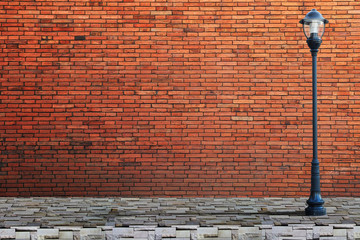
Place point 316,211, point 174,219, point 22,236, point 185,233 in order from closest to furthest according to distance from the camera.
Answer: point 22,236 → point 185,233 → point 174,219 → point 316,211

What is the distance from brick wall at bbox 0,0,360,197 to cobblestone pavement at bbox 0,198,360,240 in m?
0.60

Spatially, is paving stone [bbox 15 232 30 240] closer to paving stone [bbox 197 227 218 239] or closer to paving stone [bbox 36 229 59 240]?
paving stone [bbox 36 229 59 240]

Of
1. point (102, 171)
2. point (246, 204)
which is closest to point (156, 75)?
point (102, 171)

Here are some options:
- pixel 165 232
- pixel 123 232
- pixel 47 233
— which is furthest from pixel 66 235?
pixel 165 232

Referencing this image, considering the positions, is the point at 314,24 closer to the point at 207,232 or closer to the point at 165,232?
the point at 207,232

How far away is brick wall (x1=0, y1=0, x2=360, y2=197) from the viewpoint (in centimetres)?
1148

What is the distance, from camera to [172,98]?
1152 cm

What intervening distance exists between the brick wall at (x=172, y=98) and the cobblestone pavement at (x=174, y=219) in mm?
598

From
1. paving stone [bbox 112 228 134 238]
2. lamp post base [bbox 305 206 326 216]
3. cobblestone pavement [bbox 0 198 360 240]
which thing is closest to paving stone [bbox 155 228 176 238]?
cobblestone pavement [bbox 0 198 360 240]

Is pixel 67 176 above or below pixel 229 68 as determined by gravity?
below

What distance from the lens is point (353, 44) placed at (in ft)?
37.6

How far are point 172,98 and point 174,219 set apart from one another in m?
3.28

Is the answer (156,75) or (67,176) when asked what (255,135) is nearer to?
(156,75)

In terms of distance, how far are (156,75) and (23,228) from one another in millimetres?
4512
